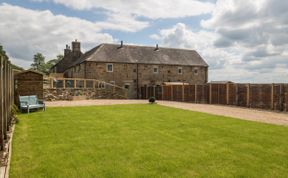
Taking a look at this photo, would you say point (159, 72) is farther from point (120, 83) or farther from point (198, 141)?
point (198, 141)

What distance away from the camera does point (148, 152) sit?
614 centimetres

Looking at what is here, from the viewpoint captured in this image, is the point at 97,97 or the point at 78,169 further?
the point at 97,97

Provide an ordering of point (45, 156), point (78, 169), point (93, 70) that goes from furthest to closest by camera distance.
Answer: point (93, 70) < point (45, 156) < point (78, 169)

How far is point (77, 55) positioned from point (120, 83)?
14531mm

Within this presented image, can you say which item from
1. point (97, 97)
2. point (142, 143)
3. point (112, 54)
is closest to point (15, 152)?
point (142, 143)

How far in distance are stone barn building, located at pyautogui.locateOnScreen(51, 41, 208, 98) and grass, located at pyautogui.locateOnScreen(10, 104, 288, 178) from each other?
1016 inches

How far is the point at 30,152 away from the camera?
6152 mm

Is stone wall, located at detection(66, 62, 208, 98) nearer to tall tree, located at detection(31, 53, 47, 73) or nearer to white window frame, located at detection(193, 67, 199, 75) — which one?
white window frame, located at detection(193, 67, 199, 75)

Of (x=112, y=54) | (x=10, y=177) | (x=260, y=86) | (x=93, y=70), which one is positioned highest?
(x=112, y=54)

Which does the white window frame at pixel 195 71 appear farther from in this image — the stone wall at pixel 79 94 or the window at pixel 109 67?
the stone wall at pixel 79 94

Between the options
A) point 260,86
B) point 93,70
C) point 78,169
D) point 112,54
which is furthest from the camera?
point 112,54

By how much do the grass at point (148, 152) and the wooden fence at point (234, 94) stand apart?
389 inches

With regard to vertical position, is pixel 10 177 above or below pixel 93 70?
below

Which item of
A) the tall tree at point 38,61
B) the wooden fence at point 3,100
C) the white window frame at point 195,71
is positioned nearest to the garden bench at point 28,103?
the wooden fence at point 3,100
